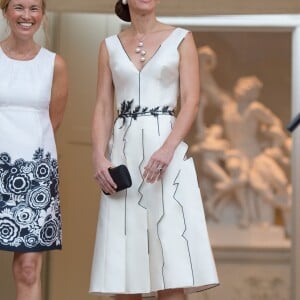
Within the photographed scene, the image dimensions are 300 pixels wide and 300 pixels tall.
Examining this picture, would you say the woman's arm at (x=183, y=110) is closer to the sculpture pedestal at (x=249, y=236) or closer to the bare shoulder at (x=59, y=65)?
the bare shoulder at (x=59, y=65)

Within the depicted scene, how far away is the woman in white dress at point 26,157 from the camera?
12.5 ft

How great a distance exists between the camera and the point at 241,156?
777 centimetres

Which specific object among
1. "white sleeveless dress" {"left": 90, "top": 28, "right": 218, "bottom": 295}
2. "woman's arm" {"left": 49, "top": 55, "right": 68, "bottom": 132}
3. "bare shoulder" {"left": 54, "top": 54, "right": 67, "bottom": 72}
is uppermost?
"bare shoulder" {"left": 54, "top": 54, "right": 67, "bottom": 72}

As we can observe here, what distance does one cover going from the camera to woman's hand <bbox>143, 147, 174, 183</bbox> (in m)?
3.66

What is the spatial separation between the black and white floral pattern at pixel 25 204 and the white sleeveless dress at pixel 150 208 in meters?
0.22

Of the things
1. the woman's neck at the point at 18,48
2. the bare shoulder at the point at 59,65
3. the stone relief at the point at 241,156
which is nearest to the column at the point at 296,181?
the bare shoulder at the point at 59,65

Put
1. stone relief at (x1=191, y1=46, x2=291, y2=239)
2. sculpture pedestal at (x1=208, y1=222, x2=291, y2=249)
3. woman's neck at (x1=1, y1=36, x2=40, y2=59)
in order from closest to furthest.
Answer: woman's neck at (x1=1, y1=36, x2=40, y2=59)
sculpture pedestal at (x1=208, y1=222, x2=291, y2=249)
stone relief at (x1=191, y1=46, x2=291, y2=239)

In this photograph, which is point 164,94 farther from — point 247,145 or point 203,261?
point 247,145

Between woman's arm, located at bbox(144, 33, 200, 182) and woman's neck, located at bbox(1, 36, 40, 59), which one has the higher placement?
woman's neck, located at bbox(1, 36, 40, 59)

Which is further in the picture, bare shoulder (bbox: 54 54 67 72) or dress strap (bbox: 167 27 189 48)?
bare shoulder (bbox: 54 54 67 72)

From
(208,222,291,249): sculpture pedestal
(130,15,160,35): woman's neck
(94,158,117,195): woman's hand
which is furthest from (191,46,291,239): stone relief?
(94,158,117,195): woman's hand

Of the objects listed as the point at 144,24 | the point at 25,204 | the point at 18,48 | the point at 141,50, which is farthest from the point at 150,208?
the point at 18,48

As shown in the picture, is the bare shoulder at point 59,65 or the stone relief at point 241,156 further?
the stone relief at point 241,156

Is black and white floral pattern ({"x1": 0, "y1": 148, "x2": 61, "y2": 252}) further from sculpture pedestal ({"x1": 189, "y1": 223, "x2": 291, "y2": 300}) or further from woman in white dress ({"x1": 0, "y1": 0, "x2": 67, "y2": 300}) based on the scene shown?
sculpture pedestal ({"x1": 189, "y1": 223, "x2": 291, "y2": 300})
